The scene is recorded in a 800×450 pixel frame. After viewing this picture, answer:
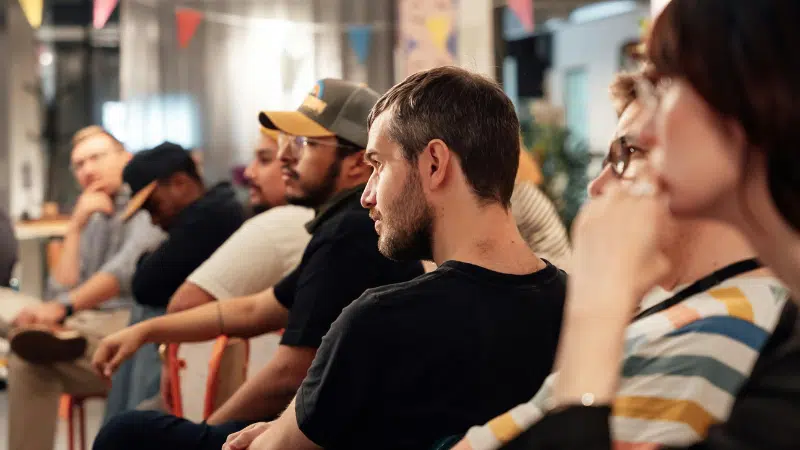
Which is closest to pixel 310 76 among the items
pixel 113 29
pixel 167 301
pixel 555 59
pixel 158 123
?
pixel 158 123

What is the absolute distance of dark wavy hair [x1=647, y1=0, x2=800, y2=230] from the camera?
0.68 meters

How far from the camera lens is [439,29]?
15.0 feet

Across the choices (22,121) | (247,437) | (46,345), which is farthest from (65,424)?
(22,121)

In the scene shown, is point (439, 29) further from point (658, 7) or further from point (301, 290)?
point (658, 7)

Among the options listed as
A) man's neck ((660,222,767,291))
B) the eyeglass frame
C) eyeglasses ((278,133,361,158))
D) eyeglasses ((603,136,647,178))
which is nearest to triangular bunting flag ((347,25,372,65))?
the eyeglass frame

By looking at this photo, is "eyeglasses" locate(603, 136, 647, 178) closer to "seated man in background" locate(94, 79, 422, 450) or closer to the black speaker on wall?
"seated man in background" locate(94, 79, 422, 450)

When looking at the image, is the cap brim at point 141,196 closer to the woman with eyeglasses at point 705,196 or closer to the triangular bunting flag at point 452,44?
the triangular bunting flag at point 452,44

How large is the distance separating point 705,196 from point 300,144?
5.59ft

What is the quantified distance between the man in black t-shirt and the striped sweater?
18 cm

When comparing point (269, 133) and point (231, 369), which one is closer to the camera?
point (231, 369)

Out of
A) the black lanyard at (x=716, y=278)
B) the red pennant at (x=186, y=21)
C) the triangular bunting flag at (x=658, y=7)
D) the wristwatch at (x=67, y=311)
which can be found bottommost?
the wristwatch at (x=67, y=311)

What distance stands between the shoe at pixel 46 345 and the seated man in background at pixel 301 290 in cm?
113

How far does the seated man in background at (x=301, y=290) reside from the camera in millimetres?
1859

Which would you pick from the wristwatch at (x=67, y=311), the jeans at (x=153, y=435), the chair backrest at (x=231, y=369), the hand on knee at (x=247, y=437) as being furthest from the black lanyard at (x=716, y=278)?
the wristwatch at (x=67, y=311)
